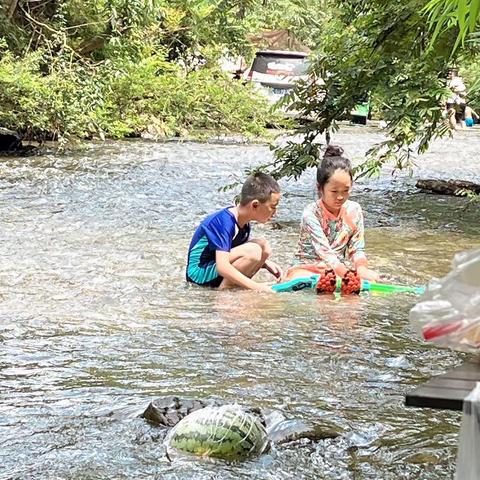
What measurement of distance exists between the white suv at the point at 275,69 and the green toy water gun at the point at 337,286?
18318mm

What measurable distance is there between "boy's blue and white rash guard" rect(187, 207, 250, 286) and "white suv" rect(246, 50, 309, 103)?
18.1 m

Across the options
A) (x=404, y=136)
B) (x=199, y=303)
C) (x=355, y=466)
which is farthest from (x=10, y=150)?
(x=355, y=466)

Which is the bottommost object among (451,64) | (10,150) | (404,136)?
(10,150)

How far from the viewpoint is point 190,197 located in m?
12.4

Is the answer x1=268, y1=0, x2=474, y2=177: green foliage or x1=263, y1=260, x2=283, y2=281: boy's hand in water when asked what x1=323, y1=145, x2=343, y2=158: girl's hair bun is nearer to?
x1=263, y1=260, x2=283, y2=281: boy's hand in water

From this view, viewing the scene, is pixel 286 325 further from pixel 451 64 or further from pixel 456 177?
pixel 456 177

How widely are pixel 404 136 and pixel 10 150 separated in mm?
9134

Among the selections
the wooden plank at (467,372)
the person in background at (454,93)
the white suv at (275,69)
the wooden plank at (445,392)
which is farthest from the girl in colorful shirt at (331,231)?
the white suv at (275,69)

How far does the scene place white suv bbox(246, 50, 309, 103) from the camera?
25297 mm

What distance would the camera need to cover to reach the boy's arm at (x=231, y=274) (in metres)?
6.85

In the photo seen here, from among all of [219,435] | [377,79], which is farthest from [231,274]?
[377,79]

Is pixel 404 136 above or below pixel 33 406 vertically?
above

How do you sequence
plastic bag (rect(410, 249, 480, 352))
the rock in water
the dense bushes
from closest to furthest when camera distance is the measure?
plastic bag (rect(410, 249, 480, 352)) → the rock in water → the dense bushes

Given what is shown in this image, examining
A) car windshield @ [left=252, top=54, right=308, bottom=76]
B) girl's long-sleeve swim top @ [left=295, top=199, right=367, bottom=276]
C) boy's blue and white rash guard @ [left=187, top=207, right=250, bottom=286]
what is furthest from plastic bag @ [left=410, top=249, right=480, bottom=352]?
car windshield @ [left=252, top=54, right=308, bottom=76]
